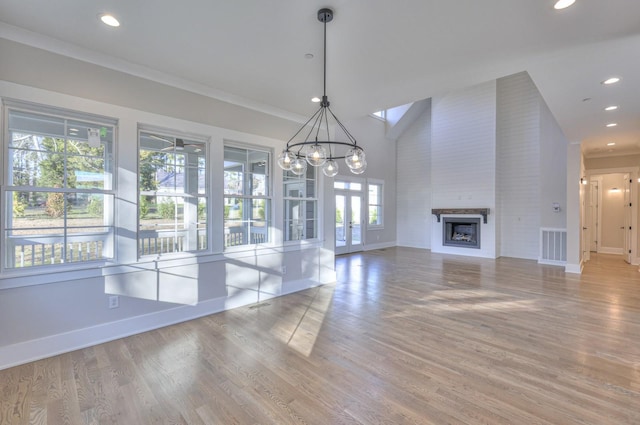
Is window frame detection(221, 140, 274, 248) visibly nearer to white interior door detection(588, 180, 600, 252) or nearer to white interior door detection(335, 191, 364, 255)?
white interior door detection(335, 191, 364, 255)

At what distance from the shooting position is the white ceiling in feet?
7.68

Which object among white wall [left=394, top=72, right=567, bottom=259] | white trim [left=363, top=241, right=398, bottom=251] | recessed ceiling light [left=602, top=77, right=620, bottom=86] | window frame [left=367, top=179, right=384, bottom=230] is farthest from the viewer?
window frame [left=367, top=179, right=384, bottom=230]

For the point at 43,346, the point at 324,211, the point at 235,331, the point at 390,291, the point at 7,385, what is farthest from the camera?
the point at 324,211

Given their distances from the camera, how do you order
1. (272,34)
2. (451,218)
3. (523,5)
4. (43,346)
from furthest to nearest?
(451,218) < (43,346) < (272,34) < (523,5)

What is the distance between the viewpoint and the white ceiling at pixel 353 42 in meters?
2.34

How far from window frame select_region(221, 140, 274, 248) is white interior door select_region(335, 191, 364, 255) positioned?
14.0 ft

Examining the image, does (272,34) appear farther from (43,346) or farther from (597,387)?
(597,387)

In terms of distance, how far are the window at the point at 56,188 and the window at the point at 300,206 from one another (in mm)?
2555

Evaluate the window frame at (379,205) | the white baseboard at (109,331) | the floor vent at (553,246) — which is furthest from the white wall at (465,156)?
the white baseboard at (109,331)

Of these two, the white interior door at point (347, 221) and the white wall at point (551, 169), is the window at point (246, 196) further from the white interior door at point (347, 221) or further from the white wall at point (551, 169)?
the white wall at point (551, 169)

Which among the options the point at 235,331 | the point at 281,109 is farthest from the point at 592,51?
the point at 235,331

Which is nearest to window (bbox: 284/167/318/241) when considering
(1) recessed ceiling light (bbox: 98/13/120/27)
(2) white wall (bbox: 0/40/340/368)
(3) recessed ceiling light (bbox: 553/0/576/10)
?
(2) white wall (bbox: 0/40/340/368)

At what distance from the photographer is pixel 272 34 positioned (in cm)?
270

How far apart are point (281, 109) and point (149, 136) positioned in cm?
195
